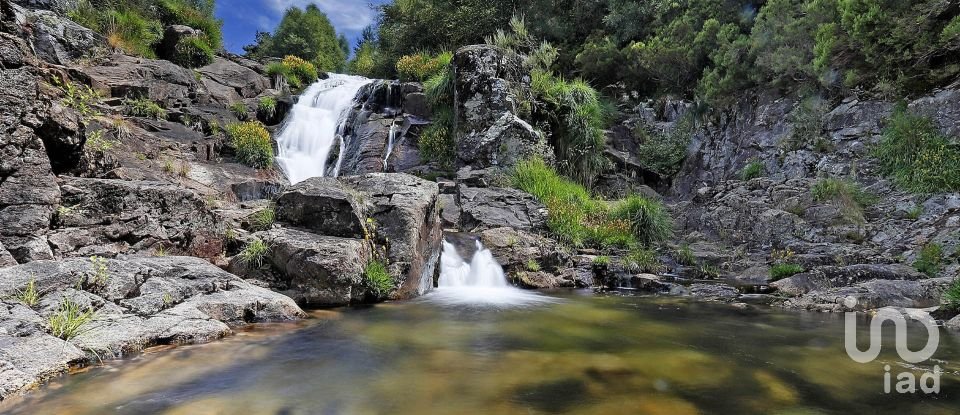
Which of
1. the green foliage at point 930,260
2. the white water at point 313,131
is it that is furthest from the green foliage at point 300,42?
the green foliage at point 930,260

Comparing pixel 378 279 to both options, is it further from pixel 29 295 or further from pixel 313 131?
pixel 313 131

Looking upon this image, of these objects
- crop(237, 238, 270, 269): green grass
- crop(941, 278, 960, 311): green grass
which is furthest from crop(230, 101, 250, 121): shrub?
crop(941, 278, 960, 311): green grass

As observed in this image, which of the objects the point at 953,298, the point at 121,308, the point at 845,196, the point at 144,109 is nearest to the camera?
the point at 121,308

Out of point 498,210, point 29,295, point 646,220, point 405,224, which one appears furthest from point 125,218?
point 646,220

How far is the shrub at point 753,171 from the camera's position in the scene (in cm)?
1339

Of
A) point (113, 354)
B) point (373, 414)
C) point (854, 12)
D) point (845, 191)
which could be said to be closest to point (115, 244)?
point (113, 354)

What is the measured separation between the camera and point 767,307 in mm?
7328

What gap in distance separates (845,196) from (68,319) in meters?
13.4

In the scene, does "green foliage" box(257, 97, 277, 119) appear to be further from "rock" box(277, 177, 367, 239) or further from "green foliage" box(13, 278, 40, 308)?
"green foliage" box(13, 278, 40, 308)

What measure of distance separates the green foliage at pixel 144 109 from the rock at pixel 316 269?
29.0ft

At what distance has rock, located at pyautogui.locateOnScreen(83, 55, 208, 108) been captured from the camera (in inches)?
514

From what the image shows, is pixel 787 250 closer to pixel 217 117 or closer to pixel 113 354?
pixel 113 354

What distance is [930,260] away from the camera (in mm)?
7773

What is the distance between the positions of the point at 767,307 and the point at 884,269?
7.99 feet
